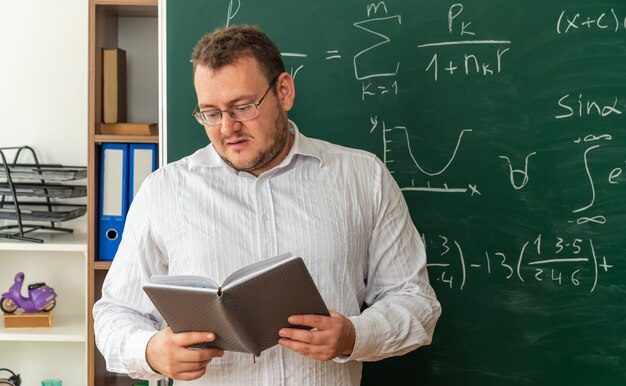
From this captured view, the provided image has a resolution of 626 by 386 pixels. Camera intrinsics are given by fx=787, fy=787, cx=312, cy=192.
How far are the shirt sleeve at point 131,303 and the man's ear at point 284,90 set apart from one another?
379mm

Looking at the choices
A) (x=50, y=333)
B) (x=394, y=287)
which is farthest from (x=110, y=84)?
(x=394, y=287)

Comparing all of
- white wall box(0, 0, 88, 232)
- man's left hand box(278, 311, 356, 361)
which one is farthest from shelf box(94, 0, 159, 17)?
man's left hand box(278, 311, 356, 361)

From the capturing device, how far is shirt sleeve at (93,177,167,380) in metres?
1.64

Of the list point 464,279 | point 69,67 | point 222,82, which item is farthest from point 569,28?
point 69,67

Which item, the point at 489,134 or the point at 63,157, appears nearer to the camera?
the point at 489,134

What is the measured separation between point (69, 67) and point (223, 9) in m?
0.85

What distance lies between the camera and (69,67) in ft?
9.29

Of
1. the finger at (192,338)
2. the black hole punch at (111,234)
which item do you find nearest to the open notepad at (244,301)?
the finger at (192,338)

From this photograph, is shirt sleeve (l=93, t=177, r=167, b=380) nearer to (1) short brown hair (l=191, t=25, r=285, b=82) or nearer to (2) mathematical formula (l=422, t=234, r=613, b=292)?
(1) short brown hair (l=191, t=25, r=285, b=82)

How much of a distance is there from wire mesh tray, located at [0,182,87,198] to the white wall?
21 centimetres

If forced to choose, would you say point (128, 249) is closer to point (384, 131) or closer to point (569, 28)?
point (384, 131)

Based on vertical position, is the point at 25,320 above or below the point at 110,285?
below

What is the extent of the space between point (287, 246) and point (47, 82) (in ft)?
4.96

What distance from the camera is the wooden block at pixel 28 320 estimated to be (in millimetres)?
2682
